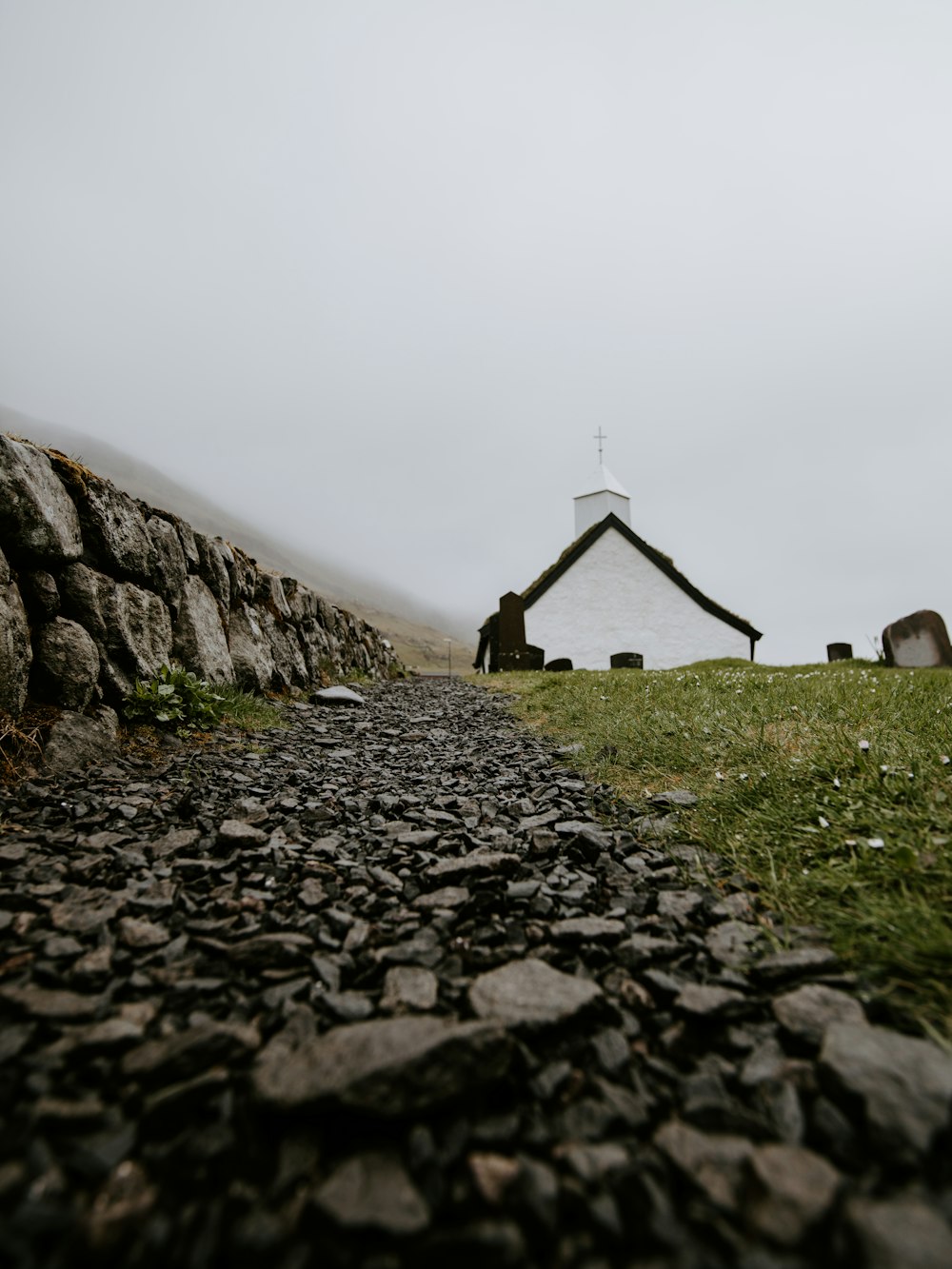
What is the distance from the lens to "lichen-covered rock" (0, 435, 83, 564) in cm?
426

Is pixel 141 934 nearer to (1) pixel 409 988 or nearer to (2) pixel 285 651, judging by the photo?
(1) pixel 409 988

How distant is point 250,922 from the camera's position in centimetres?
243

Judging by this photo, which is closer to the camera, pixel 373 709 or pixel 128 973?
pixel 128 973

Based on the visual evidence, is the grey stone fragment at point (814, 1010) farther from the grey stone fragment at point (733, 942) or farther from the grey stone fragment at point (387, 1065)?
the grey stone fragment at point (387, 1065)

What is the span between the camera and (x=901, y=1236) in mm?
1086

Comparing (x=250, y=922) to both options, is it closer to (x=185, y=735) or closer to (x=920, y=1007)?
(x=920, y=1007)

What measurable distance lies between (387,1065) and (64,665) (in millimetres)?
4317

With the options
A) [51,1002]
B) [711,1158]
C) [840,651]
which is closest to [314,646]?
[51,1002]

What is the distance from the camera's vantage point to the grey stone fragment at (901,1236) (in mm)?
1050

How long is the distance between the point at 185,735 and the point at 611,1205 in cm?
539

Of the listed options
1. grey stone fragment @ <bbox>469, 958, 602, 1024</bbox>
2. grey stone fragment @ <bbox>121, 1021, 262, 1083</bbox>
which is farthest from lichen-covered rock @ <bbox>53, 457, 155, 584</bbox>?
grey stone fragment @ <bbox>469, 958, 602, 1024</bbox>

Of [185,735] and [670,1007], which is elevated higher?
[185,735]

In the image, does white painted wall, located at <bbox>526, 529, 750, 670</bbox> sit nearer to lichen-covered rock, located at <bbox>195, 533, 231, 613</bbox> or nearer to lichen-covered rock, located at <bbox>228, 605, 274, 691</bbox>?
lichen-covered rock, located at <bbox>228, 605, 274, 691</bbox>

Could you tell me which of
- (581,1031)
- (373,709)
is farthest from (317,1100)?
(373,709)
